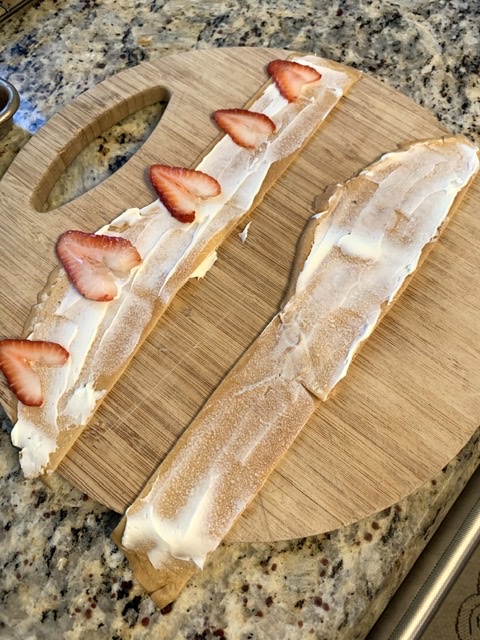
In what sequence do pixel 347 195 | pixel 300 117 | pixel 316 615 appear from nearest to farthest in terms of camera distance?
pixel 316 615, pixel 347 195, pixel 300 117

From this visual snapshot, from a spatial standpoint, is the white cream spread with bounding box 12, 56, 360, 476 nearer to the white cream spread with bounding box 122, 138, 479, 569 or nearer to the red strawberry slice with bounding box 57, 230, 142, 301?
the red strawberry slice with bounding box 57, 230, 142, 301

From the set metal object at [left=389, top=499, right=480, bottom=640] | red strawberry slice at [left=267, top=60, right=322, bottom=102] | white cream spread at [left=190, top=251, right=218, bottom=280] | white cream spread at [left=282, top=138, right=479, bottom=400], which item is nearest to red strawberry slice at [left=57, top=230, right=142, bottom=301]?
white cream spread at [left=190, top=251, right=218, bottom=280]

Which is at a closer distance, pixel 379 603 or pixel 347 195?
pixel 379 603

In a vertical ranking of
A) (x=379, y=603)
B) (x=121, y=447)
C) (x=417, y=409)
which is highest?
(x=417, y=409)

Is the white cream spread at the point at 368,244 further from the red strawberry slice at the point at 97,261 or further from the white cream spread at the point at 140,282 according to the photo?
the red strawberry slice at the point at 97,261

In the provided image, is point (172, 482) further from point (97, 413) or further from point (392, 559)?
point (392, 559)

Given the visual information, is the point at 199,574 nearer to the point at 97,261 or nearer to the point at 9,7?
the point at 97,261

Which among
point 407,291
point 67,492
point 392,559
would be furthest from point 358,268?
point 67,492

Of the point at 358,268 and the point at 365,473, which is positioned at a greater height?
the point at 358,268
